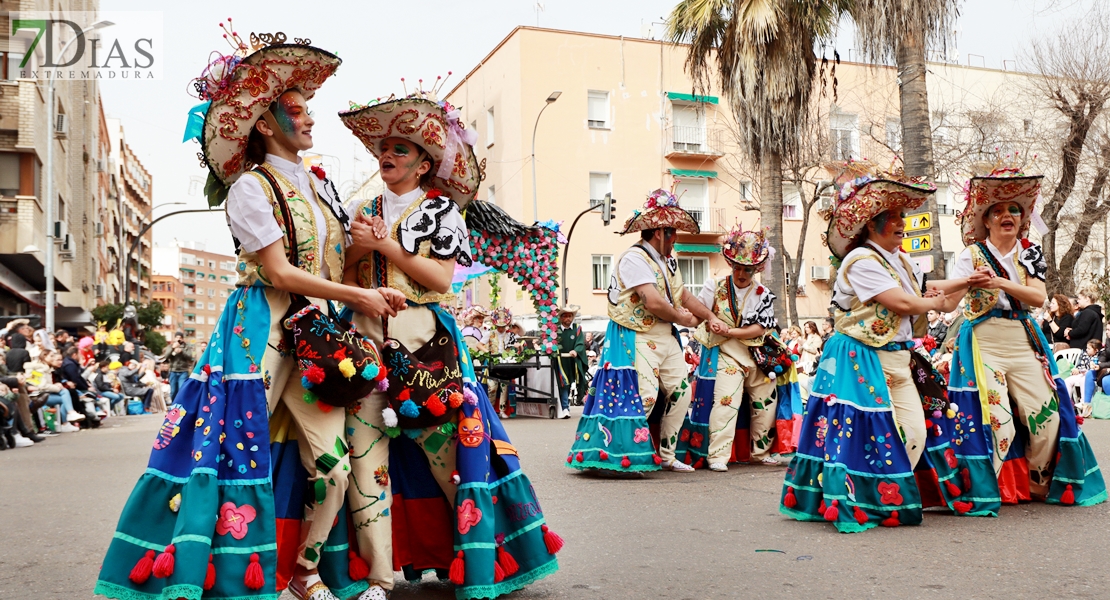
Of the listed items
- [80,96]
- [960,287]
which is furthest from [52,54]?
[960,287]

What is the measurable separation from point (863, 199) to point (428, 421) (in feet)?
10.5

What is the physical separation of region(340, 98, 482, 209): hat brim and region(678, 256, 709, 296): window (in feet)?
108

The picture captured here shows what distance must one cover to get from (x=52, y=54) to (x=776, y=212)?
22.7m

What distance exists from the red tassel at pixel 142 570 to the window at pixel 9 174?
2975 centimetres

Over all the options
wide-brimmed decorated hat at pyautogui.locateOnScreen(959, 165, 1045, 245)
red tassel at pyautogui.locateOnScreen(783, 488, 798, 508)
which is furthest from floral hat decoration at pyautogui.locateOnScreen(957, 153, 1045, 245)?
red tassel at pyautogui.locateOnScreen(783, 488, 798, 508)

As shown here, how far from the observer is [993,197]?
6582 mm

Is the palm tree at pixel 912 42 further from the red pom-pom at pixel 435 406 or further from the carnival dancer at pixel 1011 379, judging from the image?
the red pom-pom at pixel 435 406

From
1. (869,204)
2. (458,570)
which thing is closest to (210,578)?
(458,570)

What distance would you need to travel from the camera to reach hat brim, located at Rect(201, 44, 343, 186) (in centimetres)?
383

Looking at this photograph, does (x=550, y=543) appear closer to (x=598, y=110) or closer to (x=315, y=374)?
(x=315, y=374)

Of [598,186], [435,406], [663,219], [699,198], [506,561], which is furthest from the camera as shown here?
[699,198]

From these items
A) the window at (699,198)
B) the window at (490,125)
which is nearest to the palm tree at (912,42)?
the window at (699,198)

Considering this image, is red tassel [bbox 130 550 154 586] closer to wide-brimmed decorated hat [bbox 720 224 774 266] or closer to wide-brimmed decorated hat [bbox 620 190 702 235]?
wide-brimmed decorated hat [bbox 620 190 702 235]

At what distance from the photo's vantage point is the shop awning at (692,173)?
3716cm
